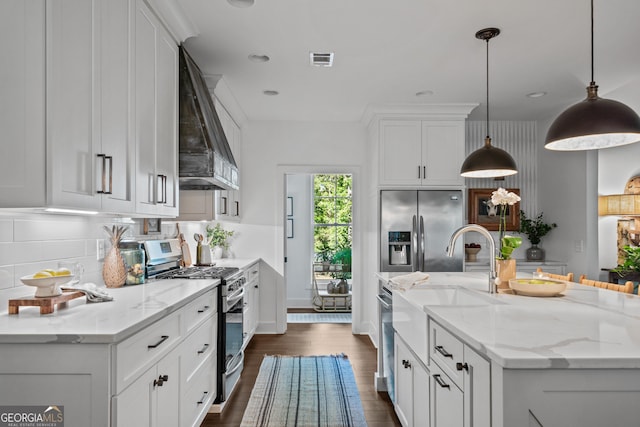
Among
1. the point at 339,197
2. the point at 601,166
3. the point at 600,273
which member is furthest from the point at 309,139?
the point at 600,273

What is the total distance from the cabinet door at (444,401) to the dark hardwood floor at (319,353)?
1050mm

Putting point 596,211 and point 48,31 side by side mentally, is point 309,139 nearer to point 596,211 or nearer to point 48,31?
point 596,211

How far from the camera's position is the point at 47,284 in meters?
1.68

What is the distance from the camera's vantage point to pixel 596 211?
4.52 metres

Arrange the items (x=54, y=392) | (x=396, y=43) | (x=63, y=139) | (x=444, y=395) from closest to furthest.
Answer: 1. (x=54, y=392)
2. (x=63, y=139)
3. (x=444, y=395)
4. (x=396, y=43)

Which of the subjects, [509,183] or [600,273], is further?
[509,183]

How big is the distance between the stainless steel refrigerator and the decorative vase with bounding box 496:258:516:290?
7.20 ft

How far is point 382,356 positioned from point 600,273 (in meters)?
2.96

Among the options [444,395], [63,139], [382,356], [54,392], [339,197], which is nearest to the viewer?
[54,392]

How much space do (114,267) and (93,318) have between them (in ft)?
2.74

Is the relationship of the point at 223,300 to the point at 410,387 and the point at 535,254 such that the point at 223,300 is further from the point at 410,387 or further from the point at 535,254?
the point at 535,254

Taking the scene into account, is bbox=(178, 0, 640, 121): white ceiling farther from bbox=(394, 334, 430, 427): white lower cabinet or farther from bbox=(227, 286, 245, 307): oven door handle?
bbox=(394, 334, 430, 427): white lower cabinet

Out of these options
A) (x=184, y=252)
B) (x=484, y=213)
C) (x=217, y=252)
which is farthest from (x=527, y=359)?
(x=484, y=213)

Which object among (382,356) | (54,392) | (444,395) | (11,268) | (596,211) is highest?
(596,211)
